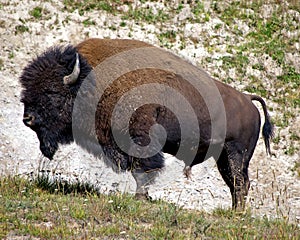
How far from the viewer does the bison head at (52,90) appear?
816 cm

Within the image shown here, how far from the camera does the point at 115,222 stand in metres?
5.45

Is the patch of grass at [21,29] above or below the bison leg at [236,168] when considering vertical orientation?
below

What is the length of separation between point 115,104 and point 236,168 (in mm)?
2508

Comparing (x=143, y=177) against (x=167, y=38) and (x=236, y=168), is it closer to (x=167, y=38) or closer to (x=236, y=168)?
(x=236, y=168)

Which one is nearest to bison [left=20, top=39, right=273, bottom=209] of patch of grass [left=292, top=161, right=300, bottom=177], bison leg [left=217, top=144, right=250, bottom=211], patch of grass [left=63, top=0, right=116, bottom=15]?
bison leg [left=217, top=144, right=250, bottom=211]

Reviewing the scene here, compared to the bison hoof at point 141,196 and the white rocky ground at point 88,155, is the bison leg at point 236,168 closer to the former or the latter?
the white rocky ground at point 88,155

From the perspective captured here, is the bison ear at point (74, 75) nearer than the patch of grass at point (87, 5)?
Yes

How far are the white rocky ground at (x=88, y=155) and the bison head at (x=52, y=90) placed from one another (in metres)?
1.55

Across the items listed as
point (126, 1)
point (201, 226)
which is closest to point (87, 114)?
point (201, 226)

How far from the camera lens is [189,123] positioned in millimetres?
8648

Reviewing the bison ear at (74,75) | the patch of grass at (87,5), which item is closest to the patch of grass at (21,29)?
the patch of grass at (87,5)

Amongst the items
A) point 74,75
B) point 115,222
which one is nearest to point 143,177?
point 74,75

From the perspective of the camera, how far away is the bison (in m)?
8.01

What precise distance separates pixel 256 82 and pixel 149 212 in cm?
1002
